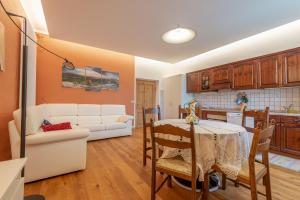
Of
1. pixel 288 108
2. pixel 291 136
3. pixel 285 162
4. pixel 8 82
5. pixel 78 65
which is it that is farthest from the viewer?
pixel 78 65

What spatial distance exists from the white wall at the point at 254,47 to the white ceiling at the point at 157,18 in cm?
37

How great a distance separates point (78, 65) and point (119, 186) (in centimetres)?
387

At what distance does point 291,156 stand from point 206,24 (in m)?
3.04

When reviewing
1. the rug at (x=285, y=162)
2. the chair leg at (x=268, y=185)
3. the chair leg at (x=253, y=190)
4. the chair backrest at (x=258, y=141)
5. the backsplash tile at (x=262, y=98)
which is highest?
the backsplash tile at (x=262, y=98)

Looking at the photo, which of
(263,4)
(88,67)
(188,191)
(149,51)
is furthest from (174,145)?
(88,67)

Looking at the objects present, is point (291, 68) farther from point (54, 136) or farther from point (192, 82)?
point (54, 136)

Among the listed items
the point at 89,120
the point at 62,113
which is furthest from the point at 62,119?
the point at 89,120

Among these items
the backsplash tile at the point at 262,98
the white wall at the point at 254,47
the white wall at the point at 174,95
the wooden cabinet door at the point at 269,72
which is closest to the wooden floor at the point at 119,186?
the backsplash tile at the point at 262,98

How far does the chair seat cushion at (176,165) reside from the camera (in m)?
→ 1.41

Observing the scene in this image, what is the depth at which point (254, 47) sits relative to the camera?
3824 mm

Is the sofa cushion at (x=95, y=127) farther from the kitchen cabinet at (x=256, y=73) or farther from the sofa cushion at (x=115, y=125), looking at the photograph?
the kitchen cabinet at (x=256, y=73)

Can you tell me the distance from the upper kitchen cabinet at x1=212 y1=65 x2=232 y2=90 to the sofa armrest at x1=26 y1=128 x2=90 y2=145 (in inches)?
147

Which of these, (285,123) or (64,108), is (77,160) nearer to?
(64,108)

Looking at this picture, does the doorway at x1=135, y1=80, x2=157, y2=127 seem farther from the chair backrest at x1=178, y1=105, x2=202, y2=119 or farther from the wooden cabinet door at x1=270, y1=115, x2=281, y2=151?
the wooden cabinet door at x1=270, y1=115, x2=281, y2=151
